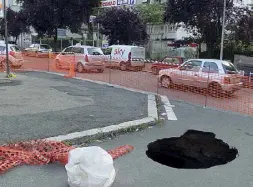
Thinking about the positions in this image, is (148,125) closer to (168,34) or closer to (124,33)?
(124,33)

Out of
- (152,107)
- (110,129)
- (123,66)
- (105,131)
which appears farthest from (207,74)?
(123,66)

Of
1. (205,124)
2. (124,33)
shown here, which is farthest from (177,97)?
(124,33)

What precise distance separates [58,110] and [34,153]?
3094 millimetres

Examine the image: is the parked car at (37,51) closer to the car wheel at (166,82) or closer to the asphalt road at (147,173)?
the car wheel at (166,82)

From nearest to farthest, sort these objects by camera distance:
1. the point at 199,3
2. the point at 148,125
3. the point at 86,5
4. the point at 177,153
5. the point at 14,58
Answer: the point at 177,153 → the point at 148,125 → the point at 14,58 → the point at 199,3 → the point at 86,5

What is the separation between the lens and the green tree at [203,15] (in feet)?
76.5

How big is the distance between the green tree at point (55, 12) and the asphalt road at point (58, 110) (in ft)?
64.3

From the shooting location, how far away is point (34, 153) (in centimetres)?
493

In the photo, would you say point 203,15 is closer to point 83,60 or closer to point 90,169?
point 83,60

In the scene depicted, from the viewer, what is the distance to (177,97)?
12188 mm

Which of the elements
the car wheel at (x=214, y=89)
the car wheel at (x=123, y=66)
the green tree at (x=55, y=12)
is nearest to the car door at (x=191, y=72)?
the car wheel at (x=214, y=89)

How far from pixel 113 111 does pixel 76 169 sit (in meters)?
4.35

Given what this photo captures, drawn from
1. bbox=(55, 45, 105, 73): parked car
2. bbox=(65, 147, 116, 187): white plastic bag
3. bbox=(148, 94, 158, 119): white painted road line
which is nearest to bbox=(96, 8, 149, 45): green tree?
bbox=(55, 45, 105, 73): parked car

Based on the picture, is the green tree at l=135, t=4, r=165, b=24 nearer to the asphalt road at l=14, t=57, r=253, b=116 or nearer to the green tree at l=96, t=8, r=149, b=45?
the green tree at l=96, t=8, r=149, b=45
